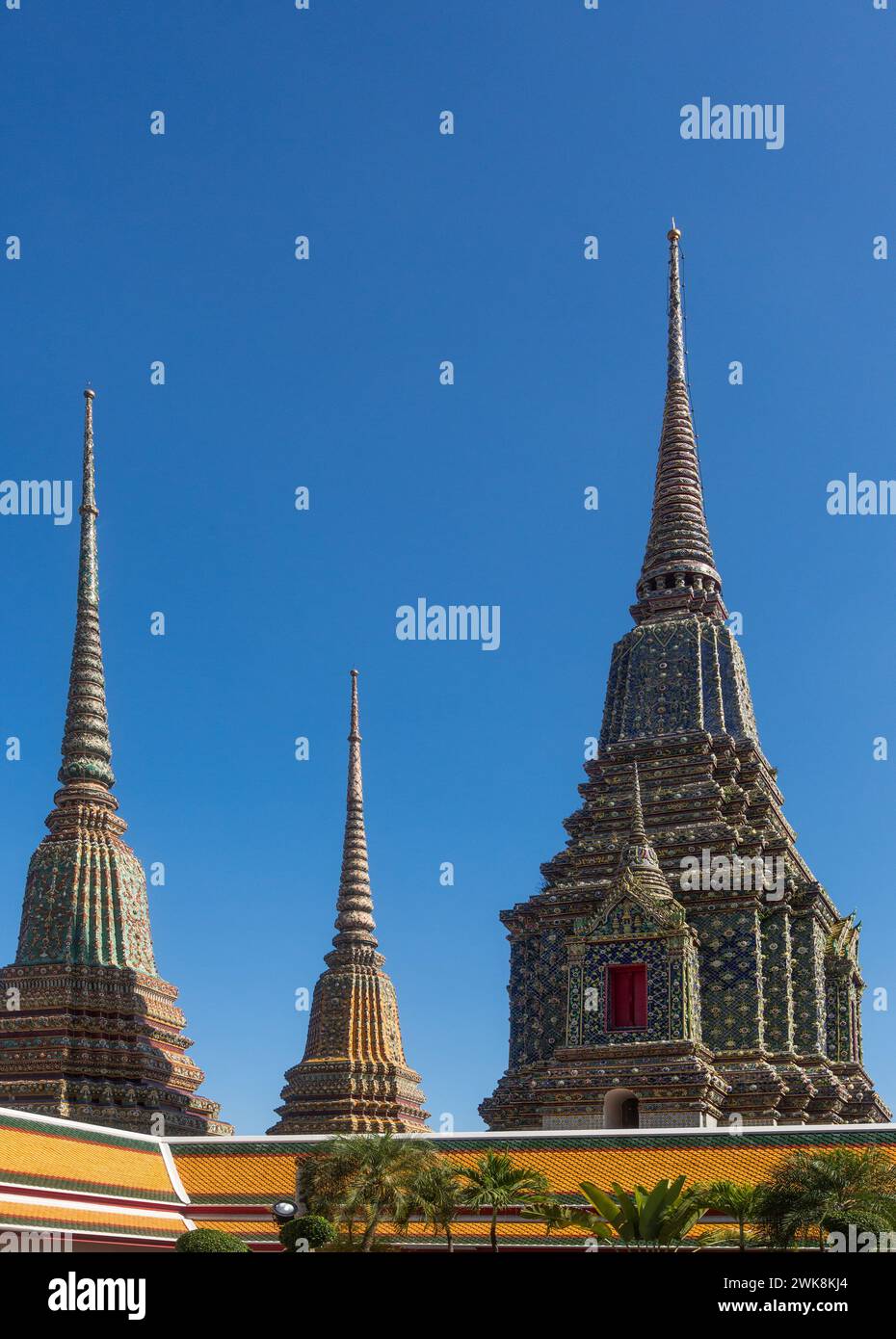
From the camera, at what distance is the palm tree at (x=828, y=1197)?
26.0 meters

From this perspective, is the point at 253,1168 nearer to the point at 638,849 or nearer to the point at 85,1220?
the point at 85,1220

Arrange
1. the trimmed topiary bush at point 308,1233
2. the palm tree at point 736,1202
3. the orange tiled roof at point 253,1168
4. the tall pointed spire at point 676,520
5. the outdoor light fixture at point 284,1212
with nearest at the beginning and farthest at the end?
the palm tree at point 736,1202 < the trimmed topiary bush at point 308,1233 < the outdoor light fixture at point 284,1212 < the orange tiled roof at point 253,1168 < the tall pointed spire at point 676,520

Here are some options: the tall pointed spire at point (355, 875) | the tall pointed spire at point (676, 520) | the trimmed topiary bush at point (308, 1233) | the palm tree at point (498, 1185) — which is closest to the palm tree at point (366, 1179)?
the trimmed topiary bush at point (308, 1233)

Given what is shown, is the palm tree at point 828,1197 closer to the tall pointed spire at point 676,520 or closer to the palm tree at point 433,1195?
the palm tree at point 433,1195

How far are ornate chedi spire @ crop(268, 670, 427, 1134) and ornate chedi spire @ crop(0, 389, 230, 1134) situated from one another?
7.87m

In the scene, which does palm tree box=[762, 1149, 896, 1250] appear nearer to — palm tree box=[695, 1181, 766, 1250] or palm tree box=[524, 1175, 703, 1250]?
palm tree box=[695, 1181, 766, 1250]

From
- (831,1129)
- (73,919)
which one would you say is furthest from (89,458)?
(831,1129)

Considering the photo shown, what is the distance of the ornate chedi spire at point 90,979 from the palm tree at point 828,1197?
2310cm

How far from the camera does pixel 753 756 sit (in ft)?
156

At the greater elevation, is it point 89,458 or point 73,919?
point 89,458

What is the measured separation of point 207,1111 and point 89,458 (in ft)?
66.1

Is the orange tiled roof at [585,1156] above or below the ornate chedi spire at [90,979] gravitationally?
below

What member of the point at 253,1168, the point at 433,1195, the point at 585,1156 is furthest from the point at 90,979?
the point at 433,1195
